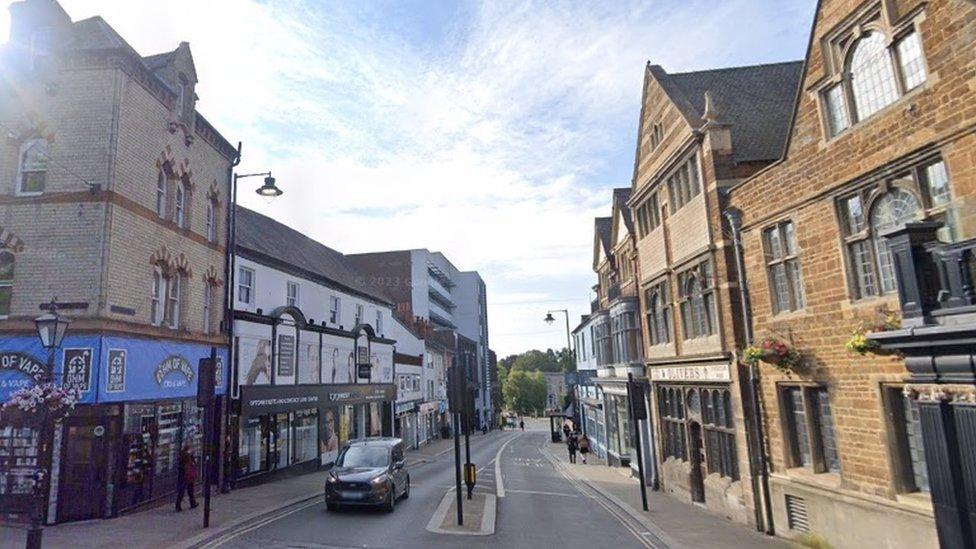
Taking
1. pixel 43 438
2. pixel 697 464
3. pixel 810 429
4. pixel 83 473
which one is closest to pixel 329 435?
pixel 83 473

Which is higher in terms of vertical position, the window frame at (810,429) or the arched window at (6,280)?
the arched window at (6,280)

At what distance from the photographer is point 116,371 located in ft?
46.4

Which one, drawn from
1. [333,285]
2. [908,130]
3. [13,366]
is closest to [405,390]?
[333,285]

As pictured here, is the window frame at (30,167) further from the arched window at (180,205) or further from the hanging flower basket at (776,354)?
the hanging flower basket at (776,354)

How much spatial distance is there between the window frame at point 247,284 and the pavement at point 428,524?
6.89 metres

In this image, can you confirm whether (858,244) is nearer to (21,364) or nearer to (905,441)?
(905,441)

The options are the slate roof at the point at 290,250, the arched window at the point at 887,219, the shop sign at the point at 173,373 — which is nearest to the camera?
the arched window at the point at 887,219

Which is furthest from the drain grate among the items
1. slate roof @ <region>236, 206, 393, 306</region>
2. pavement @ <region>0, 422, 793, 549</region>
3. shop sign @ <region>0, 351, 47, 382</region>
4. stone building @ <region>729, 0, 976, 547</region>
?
slate roof @ <region>236, 206, 393, 306</region>

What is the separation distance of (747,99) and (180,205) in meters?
→ 18.3

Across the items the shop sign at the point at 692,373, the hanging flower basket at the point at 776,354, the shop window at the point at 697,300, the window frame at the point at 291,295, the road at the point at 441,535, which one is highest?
the window frame at the point at 291,295

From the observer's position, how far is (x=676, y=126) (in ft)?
58.8

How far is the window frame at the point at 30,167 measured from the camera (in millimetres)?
14788

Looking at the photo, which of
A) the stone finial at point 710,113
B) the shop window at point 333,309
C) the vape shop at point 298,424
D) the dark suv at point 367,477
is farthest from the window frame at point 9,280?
the stone finial at point 710,113

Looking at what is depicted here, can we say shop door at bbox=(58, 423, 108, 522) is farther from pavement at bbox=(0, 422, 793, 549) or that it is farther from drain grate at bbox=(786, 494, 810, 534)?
drain grate at bbox=(786, 494, 810, 534)
